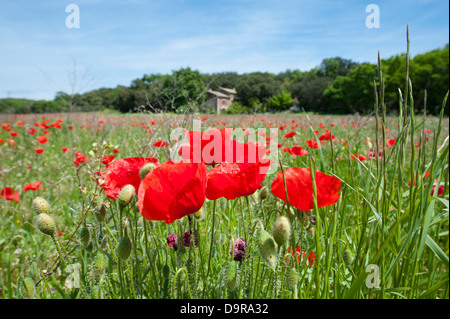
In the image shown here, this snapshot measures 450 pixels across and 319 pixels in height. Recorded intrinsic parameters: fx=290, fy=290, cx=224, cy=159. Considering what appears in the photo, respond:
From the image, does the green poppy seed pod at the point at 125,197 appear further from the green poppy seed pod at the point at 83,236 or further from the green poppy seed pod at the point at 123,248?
the green poppy seed pod at the point at 83,236

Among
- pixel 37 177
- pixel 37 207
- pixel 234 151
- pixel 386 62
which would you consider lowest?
pixel 37 177

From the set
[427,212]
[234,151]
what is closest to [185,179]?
[234,151]

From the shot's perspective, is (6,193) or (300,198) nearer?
(300,198)

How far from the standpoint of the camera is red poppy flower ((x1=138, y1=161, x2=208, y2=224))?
20.4 inches

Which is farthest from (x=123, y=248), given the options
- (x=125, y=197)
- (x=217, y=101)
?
(x=217, y=101)

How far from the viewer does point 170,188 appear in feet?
1.75

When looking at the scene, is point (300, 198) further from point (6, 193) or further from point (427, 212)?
point (6, 193)

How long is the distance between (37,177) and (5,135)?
3.56 meters

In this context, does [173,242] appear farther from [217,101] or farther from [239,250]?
[217,101]

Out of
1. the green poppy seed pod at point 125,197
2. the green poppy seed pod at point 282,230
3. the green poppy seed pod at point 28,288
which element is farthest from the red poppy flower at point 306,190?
the green poppy seed pod at point 28,288

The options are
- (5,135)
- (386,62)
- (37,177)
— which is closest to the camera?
(37,177)

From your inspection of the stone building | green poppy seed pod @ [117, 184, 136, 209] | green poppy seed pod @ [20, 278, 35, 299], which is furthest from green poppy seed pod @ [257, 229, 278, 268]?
the stone building
